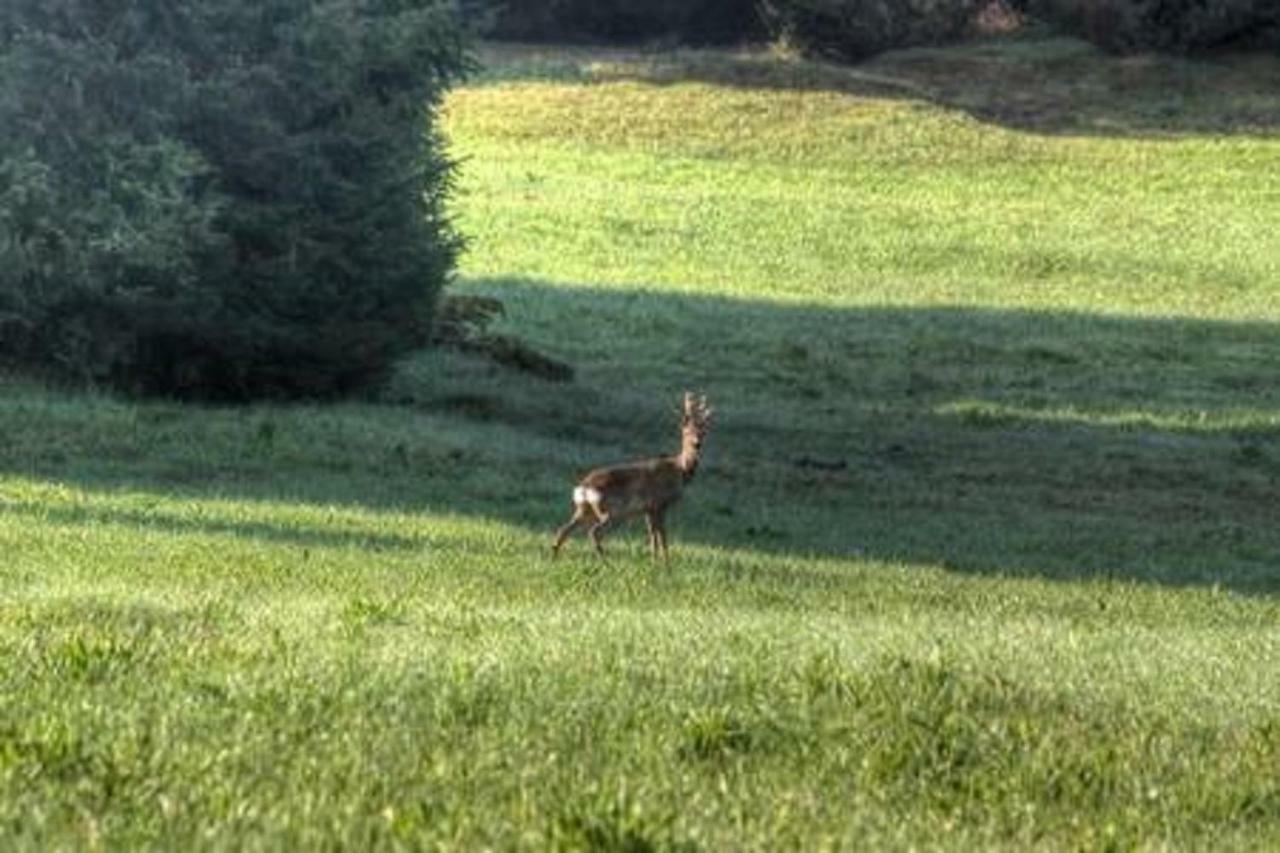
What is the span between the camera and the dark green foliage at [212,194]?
3209cm

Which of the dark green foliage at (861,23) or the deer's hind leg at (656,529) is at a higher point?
the dark green foliage at (861,23)

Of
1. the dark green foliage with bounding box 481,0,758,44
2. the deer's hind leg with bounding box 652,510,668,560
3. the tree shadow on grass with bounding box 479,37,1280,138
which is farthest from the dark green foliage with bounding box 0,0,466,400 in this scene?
the dark green foliage with bounding box 481,0,758,44

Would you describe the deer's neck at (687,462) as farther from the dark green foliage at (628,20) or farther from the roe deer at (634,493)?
the dark green foliage at (628,20)

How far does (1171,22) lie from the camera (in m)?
74.6

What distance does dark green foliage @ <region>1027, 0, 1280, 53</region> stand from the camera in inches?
2886

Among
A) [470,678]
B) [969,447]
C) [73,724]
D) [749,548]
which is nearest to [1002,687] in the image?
[470,678]

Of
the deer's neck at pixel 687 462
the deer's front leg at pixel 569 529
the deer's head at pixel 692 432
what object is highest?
the deer's head at pixel 692 432

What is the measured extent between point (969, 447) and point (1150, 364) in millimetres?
10425

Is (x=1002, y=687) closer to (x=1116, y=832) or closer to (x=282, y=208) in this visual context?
(x=1116, y=832)

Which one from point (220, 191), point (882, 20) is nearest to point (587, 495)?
point (220, 191)

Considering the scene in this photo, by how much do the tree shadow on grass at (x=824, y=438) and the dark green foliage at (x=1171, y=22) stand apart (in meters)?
27.3

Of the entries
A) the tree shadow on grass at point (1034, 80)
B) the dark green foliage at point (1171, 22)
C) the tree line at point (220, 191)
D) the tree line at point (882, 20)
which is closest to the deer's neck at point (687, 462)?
the tree line at point (220, 191)

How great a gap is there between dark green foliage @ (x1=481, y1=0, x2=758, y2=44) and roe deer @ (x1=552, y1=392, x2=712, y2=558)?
2525 inches

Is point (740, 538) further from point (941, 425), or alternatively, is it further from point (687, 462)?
point (941, 425)
